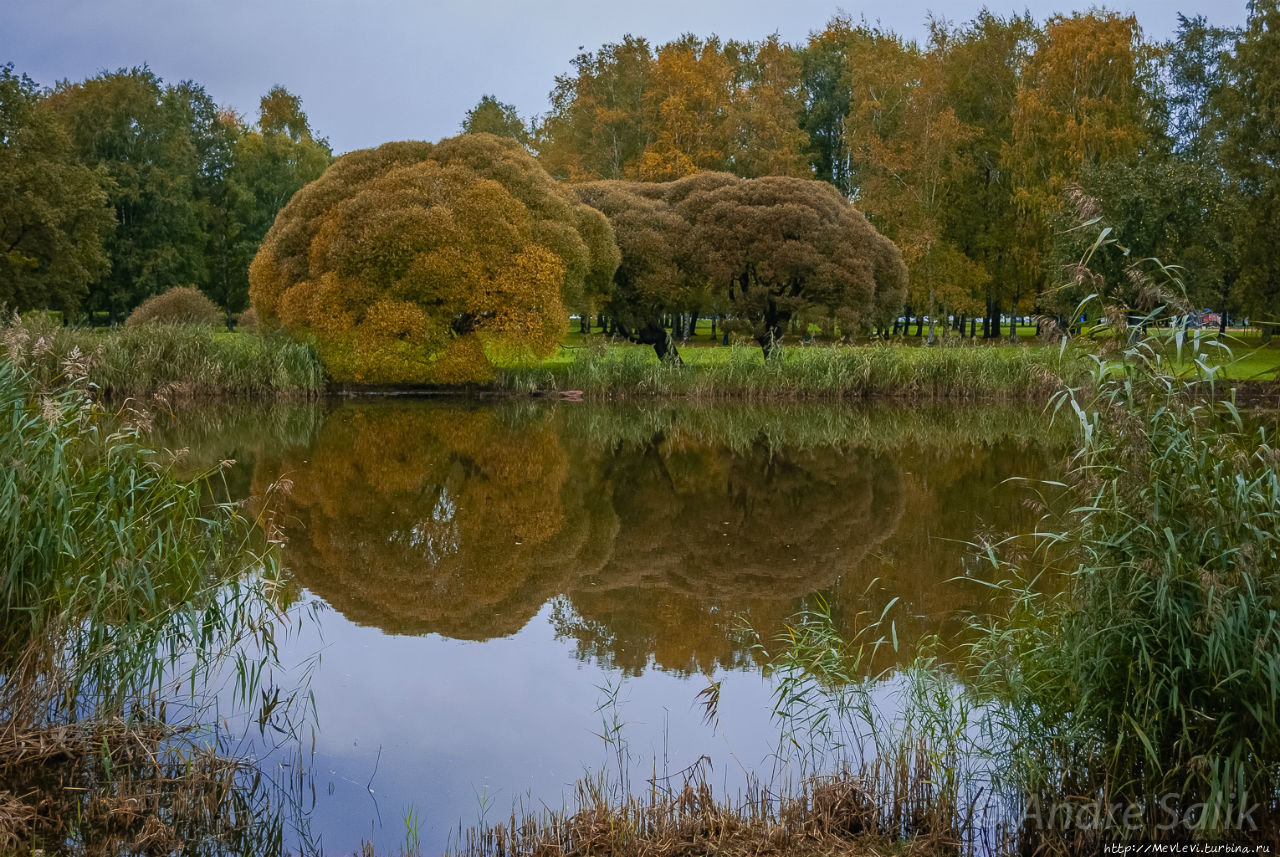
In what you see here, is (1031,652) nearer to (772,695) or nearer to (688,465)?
(772,695)

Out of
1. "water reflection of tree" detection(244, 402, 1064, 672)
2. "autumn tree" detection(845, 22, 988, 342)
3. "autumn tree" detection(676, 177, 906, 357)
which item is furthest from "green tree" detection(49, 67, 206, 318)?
"water reflection of tree" detection(244, 402, 1064, 672)

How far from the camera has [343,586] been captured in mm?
8102

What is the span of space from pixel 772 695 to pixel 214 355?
20184mm

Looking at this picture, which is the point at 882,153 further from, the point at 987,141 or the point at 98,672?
the point at 98,672

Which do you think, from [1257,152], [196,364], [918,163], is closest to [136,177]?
[196,364]

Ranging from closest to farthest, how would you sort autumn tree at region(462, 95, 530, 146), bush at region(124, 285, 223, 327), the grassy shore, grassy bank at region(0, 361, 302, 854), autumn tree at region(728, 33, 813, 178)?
grassy bank at region(0, 361, 302, 854) < the grassy shore < bush at region(124, 285, 223, 327) < autumn tree at region(728, 33, 813, 178) < autumn tree at region(462, 95, 530, 146)

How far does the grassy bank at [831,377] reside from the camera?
23250 millimetres

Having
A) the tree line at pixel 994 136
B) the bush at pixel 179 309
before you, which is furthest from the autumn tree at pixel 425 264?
the tree line at pixel 994 136

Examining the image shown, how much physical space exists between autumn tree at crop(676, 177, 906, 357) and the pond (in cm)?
848

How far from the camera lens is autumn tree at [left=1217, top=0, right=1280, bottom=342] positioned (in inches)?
1206

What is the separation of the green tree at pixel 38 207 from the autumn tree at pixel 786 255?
2124 cm

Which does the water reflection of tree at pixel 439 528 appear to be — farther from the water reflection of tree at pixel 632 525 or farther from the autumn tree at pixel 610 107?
the autumn tree at pixel 610 107

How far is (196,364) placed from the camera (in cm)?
2275

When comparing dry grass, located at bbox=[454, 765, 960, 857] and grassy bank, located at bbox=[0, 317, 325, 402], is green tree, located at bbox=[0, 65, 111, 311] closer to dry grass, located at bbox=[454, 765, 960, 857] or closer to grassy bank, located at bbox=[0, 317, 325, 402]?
grassy bank, located at bbox=[0, 317, 325, 402]
